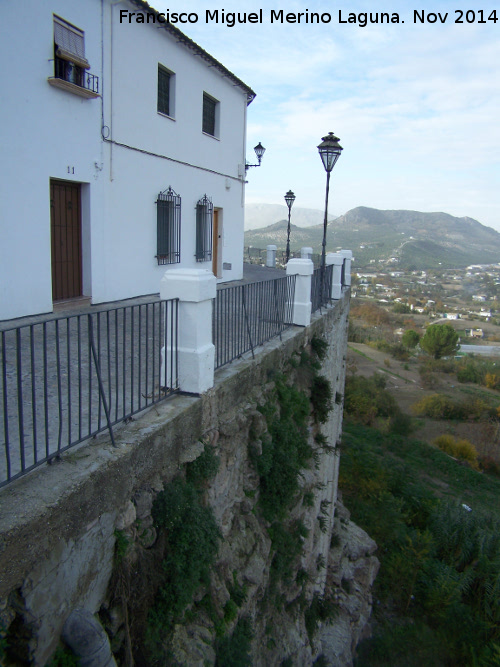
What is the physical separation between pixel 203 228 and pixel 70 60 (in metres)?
5.49

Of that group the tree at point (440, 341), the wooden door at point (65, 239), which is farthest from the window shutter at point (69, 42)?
the tree at point (440, 341)

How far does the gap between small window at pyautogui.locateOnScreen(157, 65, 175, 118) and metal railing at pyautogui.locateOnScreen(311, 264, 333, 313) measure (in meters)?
4.74

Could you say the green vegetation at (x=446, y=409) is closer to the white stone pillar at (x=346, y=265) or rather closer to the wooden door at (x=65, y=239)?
the white stone pillar at (x=346, y=265)

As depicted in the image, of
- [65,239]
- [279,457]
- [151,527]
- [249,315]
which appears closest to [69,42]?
[65,239]

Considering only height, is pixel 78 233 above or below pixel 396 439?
above

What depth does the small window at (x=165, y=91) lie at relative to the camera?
33.1ft

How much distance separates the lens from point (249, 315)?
6.54 m

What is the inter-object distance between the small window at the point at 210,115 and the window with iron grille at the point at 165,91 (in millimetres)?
1644

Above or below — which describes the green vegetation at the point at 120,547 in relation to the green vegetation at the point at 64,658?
above

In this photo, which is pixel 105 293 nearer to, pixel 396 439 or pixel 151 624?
pixel 151 624

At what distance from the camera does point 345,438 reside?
22562 mm

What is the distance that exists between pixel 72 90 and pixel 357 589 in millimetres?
11866

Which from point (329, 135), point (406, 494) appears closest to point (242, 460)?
point (329, 135)

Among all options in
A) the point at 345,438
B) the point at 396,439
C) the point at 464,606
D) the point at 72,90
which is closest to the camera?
the point at 72,90
